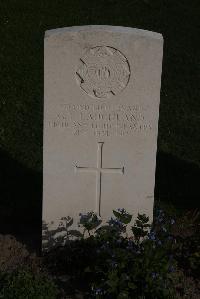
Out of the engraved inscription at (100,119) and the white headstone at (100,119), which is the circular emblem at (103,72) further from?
the engraved inscription at (100,119)

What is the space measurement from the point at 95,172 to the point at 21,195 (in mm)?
1637

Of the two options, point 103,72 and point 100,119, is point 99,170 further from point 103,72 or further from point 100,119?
point 103,72

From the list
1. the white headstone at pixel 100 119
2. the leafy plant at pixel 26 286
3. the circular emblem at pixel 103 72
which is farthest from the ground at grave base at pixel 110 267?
the circular emblem at pixel 103 72

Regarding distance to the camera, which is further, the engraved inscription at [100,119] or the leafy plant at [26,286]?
the engraved inscription at [100,119]

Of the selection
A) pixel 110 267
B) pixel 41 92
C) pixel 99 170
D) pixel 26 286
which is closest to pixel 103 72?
pixel 99 170

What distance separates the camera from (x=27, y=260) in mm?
5773

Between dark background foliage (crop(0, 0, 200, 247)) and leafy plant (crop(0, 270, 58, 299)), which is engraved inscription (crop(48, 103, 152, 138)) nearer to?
leafy plant (crop(0, 270, 58, 299))

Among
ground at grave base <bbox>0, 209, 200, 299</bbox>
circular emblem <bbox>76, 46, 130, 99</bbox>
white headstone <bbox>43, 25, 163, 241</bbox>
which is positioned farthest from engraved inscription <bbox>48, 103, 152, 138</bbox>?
ground at grave base <bbox>0, 209, 200, 299</bbox>

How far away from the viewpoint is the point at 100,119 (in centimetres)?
534

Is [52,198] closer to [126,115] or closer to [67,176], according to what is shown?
[67,176]

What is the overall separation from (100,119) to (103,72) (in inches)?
15.7

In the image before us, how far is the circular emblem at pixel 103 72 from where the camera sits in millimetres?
5145

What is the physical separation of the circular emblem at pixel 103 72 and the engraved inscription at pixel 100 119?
133mm

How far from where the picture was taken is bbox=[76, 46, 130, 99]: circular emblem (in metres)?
5.14
